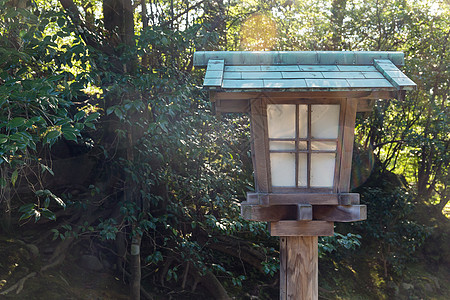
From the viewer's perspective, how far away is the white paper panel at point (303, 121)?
2961 mm

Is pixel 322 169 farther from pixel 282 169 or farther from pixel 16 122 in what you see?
pixel 16 122

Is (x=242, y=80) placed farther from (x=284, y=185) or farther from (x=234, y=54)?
(x=284, y=185)

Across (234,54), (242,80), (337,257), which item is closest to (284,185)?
(242,80)

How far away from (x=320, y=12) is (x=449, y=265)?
5607mm

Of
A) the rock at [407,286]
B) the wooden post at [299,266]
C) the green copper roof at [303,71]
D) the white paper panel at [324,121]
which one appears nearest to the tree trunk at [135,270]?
the wooden post at [299,266]

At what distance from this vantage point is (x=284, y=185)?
3025 mm

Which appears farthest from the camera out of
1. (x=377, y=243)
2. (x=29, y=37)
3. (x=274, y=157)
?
(x=377, y=243)

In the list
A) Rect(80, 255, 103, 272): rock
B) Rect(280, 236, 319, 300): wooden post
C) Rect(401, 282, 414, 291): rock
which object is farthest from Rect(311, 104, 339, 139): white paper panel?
Rect(401, 282, 414, 291): rock

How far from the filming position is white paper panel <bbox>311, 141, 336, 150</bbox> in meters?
2.98

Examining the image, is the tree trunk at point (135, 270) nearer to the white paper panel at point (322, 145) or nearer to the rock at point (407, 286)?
the white paper panel at point (322, 145)

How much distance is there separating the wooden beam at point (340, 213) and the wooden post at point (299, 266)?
238mm

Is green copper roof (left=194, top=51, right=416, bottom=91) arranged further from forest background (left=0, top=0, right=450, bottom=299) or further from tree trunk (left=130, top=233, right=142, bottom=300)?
tree trunk (left=130, top=233, right=142, bottom=300)

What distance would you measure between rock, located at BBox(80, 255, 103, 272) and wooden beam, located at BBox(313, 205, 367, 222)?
3.68 metres

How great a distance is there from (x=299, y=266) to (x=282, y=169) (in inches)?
31.9
